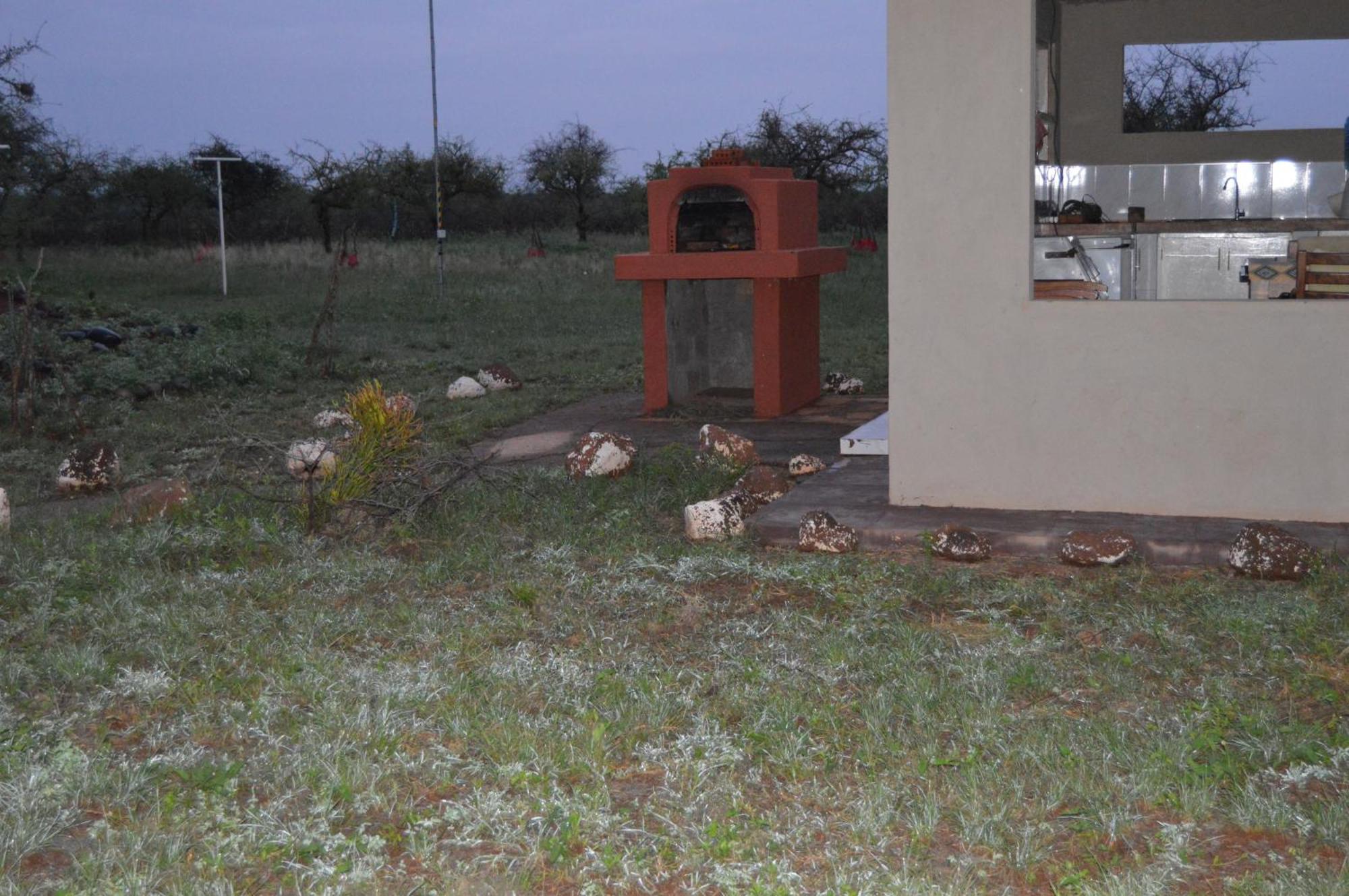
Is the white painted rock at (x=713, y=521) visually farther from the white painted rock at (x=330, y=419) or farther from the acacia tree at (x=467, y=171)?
the acacia tree at (x=467, y=171)

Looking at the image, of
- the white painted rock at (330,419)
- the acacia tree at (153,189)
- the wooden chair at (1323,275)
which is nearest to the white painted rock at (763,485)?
the wooden chair at (1323,275)

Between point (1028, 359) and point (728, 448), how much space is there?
2.05m

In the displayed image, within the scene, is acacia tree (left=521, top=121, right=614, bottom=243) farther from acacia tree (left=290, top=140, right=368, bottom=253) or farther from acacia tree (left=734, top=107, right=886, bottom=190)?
acacia tree (left=734, top=107, right=886, bottom=190)

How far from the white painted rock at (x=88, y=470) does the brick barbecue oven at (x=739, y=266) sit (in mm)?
3593

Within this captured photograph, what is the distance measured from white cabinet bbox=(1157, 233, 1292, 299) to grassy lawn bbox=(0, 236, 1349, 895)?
3.17m

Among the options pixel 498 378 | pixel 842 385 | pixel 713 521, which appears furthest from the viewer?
pixel 498 378

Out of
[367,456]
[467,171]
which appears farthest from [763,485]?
[467,171]

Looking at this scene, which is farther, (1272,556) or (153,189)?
(153,189)

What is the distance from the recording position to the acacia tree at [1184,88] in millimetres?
13109

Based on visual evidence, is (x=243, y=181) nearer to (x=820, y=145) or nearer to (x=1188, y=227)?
(x=820, y=145)

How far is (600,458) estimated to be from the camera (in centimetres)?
725

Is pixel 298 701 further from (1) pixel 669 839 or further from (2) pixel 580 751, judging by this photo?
(1) pixel 669 839

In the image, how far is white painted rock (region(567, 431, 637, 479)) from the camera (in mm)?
7238

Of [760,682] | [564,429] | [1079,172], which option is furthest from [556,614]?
[1079,172]
